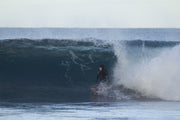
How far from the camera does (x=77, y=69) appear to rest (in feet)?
61.3

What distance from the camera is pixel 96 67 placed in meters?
19.2

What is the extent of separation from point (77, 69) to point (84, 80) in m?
1.07

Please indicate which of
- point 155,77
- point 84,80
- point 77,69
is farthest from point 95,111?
point 77,69

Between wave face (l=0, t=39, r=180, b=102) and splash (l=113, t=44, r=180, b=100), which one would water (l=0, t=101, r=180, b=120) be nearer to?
wave face (l=0, t=39, r=180, b=102)

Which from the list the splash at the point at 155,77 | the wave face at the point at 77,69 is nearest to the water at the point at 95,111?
the wave face at the point at 77,69

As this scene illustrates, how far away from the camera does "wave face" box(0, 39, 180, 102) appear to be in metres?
14.7

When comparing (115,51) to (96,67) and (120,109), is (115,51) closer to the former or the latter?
(96,67)

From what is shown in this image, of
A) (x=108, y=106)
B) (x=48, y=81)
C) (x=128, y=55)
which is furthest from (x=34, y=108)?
(x=128, y=55)

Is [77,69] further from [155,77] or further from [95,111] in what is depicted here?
[95,111]

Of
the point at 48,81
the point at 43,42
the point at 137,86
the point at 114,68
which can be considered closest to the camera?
the point at 137,86

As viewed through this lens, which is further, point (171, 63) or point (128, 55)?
point (128, 55)

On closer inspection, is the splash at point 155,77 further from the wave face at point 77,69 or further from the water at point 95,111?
the water at point 95,111

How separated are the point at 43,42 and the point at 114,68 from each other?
17.1 feet

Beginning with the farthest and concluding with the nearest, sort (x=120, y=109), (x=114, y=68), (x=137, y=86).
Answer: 1. (x=114, y=68)
2. (x=137, y=86)
3. (x=120, y=109)
